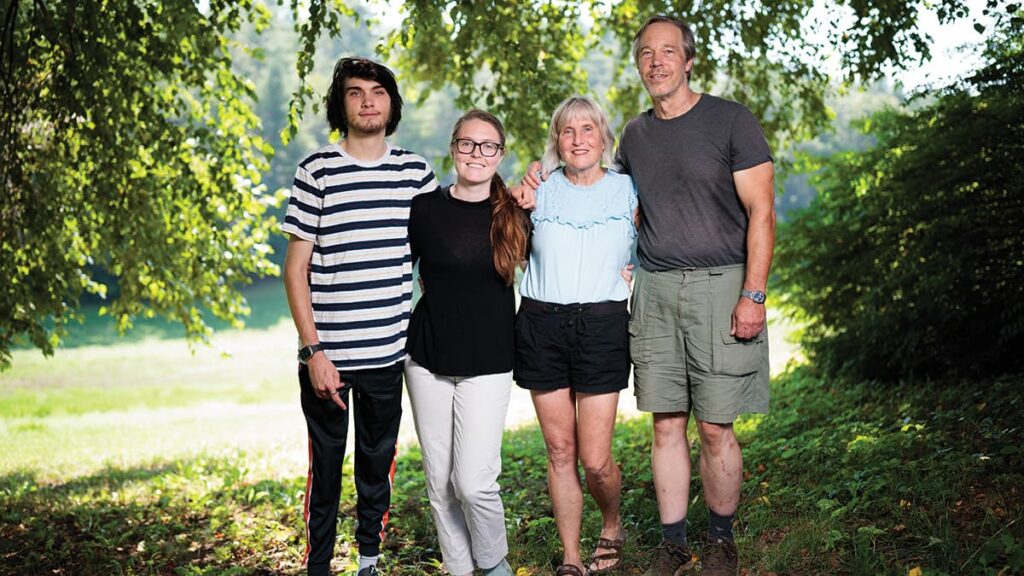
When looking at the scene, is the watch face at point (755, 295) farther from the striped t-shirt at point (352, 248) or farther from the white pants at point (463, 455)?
the striped t-shirt at point (352, 248)

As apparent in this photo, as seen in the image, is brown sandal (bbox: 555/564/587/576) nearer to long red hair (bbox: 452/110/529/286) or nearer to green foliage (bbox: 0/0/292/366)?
long red hair (bbox: 452/110/529/286)

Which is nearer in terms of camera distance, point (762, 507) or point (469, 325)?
point (469, 325)

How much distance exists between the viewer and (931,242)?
7500 mm

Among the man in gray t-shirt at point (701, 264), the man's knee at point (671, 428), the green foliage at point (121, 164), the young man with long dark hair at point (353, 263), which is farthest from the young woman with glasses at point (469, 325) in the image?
the green foliage at point (121, 164)

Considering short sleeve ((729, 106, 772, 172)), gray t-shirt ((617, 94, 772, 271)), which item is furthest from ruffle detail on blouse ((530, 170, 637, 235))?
short sleeve ((729, 106, 772, 172))

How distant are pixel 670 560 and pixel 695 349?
37.0 inches

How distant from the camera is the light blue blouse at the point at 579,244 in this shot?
3906 millimetres

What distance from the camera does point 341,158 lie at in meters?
3.91

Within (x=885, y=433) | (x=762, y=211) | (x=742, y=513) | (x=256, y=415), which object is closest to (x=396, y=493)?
(x=742, y=513)

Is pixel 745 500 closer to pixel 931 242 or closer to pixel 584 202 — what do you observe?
pixel 584 202

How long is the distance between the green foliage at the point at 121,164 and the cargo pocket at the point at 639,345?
13.3ft

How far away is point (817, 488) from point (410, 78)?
20.3 ft

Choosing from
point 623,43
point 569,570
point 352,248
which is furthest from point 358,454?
point 623,43

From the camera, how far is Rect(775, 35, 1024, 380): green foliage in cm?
689
